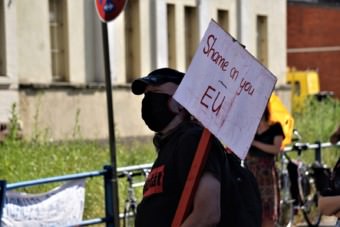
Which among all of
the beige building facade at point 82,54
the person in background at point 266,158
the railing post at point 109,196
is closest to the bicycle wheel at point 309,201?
the person in background at point 266,158

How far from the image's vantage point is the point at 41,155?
11.9m

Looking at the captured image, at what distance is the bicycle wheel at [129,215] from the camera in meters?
9.41

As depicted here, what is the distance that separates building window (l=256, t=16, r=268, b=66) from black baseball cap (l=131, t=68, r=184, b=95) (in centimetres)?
2374

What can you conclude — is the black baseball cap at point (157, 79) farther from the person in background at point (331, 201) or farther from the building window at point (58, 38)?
the building window at point (58, 38)

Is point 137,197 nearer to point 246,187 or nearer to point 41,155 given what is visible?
point 41,155

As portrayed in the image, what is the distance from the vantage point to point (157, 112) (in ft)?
14.6

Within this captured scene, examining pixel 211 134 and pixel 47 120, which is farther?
pixel 47 120

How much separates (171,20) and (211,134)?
2005 centimetres

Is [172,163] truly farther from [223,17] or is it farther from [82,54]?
[223,17]

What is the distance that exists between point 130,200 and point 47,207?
147 centimetres

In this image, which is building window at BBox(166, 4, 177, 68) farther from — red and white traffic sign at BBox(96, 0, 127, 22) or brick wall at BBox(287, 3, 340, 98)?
brick wall at BBox(287, 3, 340, 98)

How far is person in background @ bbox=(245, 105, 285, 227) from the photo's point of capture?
952 centimetres

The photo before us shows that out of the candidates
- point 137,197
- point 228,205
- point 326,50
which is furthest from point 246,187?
point 326,50

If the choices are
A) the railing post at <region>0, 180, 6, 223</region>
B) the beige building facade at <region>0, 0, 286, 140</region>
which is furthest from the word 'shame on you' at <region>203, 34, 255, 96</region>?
the beige building facade at <region>0, 0, 286, 140</region>
